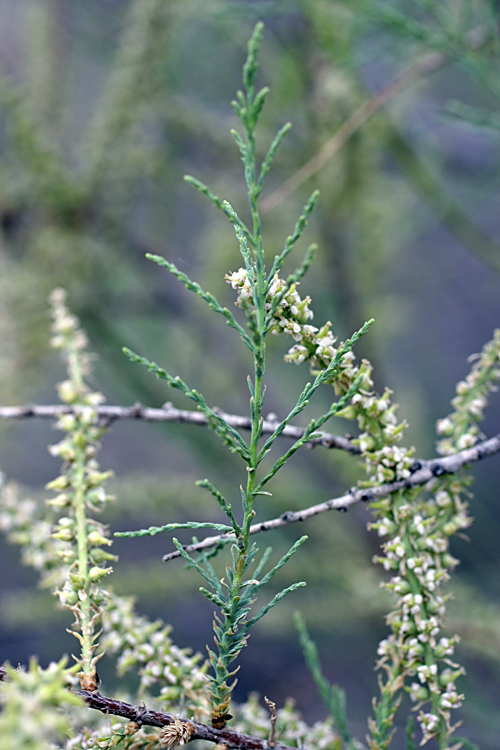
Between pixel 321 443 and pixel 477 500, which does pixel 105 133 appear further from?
pixel 477 500

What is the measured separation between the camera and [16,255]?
3.38 feet

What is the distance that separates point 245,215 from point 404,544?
3.58 feet

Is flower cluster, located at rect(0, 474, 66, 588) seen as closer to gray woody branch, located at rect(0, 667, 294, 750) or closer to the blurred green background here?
gray woody branch, located at rect(0, 667, 294, 750)

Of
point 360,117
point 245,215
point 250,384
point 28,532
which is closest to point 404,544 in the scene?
point 250,384

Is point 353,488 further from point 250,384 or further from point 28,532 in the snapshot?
point 28,532

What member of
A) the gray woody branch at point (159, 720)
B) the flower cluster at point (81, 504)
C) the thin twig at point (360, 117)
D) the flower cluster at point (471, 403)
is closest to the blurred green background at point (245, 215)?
the thin twig at point (360, 117)

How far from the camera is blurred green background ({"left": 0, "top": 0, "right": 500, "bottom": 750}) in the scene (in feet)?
3.02

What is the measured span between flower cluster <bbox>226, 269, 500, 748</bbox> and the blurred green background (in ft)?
0.99

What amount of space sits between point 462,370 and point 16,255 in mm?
1594

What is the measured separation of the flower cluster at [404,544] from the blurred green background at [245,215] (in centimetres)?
30

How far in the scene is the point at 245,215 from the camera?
4.44 feet

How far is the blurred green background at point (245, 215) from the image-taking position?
92cm

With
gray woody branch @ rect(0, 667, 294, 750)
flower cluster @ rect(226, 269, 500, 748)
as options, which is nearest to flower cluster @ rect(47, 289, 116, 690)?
gray woody branch @ rect(0, 667, 294, 750)

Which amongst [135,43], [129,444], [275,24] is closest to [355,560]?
[135,43]
